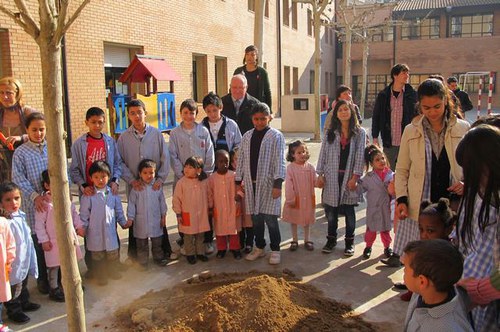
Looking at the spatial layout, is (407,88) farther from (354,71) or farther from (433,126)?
(354,71)

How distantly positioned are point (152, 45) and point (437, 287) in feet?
41.5

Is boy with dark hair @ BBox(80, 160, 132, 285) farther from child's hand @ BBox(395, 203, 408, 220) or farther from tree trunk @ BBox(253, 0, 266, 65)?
tree trunk @ BBox(253, 0, 266, 65)

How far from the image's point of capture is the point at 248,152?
16.1 ft

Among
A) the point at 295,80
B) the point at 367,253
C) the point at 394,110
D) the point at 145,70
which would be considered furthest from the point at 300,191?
the point at 295,80

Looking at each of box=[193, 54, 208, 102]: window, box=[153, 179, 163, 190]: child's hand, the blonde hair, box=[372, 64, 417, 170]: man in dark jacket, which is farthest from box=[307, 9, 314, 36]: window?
the blonde hair

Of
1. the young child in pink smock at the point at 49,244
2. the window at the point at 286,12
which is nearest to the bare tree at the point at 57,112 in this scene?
the young child in pink smock at the point at 49,244

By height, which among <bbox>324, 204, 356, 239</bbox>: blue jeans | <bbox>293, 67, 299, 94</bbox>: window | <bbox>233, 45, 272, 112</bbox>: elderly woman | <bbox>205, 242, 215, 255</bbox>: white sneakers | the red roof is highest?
<bbox>293, 67, 299, 94</bbox>: window

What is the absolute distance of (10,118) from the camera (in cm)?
439

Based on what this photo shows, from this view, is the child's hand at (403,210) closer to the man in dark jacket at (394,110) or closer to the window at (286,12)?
the man in dark jacket at (394,110)

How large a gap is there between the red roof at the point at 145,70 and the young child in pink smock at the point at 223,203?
19.9 feet

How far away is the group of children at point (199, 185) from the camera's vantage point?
4.22m

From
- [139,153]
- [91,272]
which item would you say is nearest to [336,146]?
[139,153]

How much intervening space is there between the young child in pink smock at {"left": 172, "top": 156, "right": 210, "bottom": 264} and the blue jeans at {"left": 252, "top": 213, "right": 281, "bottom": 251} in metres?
0.51

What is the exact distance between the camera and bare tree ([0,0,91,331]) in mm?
2307
